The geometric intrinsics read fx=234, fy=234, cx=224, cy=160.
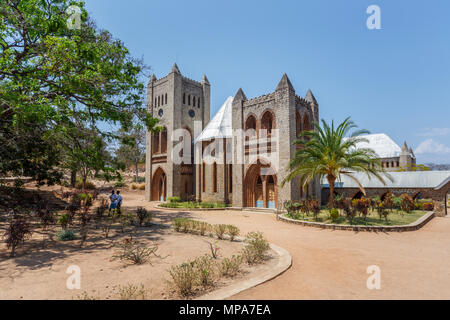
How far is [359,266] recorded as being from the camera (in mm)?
5953

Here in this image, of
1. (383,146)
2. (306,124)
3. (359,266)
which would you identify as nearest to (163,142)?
(306,124)

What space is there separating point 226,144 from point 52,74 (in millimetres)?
15824

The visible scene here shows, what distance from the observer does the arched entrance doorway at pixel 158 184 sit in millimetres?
28484

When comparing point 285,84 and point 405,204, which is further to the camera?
point 285,84

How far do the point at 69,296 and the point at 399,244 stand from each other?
10016 mm

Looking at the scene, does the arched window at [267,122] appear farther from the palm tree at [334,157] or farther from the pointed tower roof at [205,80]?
the pointed tower roof at [205,80]

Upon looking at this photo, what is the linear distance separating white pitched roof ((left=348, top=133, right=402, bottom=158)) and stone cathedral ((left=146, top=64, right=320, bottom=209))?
3240cm

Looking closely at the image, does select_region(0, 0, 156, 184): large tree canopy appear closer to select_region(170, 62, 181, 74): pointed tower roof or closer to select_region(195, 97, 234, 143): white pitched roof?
select_region(195, 97, 234, 143): white pitched roof

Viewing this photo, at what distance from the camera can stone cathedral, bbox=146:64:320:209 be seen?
19312mm

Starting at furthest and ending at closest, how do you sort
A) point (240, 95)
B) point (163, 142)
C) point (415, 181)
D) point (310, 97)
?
1. point (163, 142)
2. point (310, 97)
3. point (240, 95)
4. point (415, 181)

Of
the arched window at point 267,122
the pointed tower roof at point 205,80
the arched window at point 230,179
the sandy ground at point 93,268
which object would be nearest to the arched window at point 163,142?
the pointed tower roof at point 205,80

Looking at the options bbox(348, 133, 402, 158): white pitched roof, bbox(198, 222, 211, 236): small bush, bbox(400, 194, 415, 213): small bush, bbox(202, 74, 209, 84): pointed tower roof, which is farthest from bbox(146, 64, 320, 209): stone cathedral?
bbox(348, 133, 402, 158): white pitched roof

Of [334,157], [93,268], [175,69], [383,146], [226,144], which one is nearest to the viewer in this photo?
[93,268]

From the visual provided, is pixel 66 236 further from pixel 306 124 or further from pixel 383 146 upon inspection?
pixel 383 146
